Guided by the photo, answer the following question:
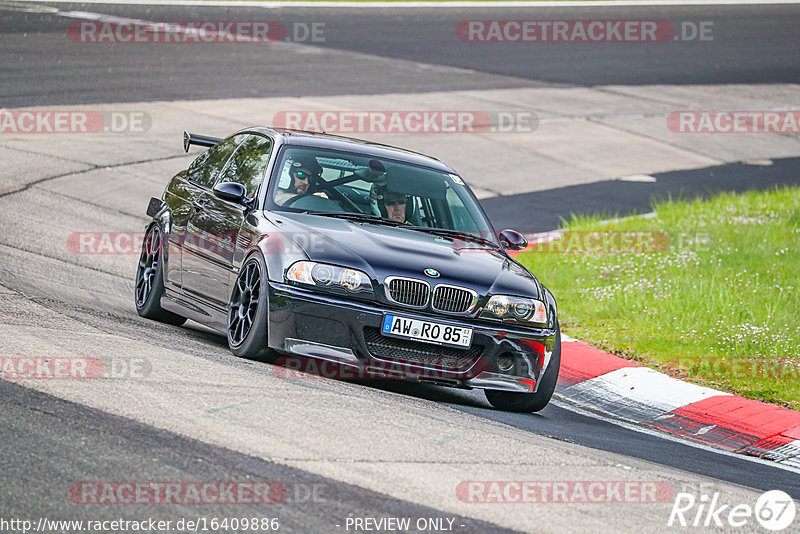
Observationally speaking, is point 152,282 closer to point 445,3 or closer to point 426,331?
point 426,331

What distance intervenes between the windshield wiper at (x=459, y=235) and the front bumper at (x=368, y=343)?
42.3 inches

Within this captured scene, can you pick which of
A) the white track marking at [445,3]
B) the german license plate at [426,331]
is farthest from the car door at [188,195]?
the white track marking at [445,3]

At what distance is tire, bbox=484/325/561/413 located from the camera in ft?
25.3

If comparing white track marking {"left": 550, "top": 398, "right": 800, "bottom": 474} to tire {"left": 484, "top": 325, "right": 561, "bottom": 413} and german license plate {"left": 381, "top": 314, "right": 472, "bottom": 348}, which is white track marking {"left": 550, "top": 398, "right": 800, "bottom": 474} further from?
german license plate {"left": 381, "top": 314, "right": 472, "bottom": 348}

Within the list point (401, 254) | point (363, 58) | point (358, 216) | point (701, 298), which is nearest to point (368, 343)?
point (401, 254)

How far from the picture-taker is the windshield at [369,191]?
27.0 ft

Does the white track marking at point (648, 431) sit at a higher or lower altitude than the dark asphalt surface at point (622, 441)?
lower

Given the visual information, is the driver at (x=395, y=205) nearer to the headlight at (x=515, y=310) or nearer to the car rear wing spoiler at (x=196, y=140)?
the headlight at (x=515, y=310)

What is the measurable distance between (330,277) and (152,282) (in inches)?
109

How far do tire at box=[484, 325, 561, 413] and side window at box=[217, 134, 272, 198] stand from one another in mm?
2222

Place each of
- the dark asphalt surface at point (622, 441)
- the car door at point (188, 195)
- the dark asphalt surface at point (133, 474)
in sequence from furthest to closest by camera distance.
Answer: the car door at point (188, 195) < the dark asphalt surface at point (622, 441) < the dark asphalt surface at point (133, 474)

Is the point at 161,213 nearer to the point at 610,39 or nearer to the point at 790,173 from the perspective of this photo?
the point at 790,173

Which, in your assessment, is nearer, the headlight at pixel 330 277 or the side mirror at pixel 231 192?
the headlight at pixel 330 277

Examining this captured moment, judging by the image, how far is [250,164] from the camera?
A: 8.82 m
